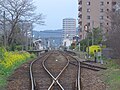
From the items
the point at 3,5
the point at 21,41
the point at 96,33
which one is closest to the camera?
the point at 3,5

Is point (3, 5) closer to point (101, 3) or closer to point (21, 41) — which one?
point (21, 41)

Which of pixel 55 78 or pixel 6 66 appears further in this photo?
pixel 6 66

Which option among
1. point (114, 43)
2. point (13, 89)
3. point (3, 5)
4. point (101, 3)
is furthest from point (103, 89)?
point (101, 3)

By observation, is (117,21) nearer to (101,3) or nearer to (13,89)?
(13,89)

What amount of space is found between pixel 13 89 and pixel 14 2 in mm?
47043

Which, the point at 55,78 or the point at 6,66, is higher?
the point at 6,66

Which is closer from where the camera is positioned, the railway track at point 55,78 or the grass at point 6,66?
the railway track at point 55,78

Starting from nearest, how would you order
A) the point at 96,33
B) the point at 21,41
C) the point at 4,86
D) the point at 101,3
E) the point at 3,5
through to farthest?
the point at 4,86 < the point at 3,5 < the point at 21,41 < the point at 96,33 < the point at 101,3

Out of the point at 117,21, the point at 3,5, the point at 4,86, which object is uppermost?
the point at 3,5

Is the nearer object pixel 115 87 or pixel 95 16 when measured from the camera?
pixel 115 87

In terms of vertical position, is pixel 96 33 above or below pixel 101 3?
below

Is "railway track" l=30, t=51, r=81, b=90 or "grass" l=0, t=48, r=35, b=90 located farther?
"grass" l=0, t=48, r=35, b=90

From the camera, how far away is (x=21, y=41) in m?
80.8

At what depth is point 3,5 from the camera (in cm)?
5988
